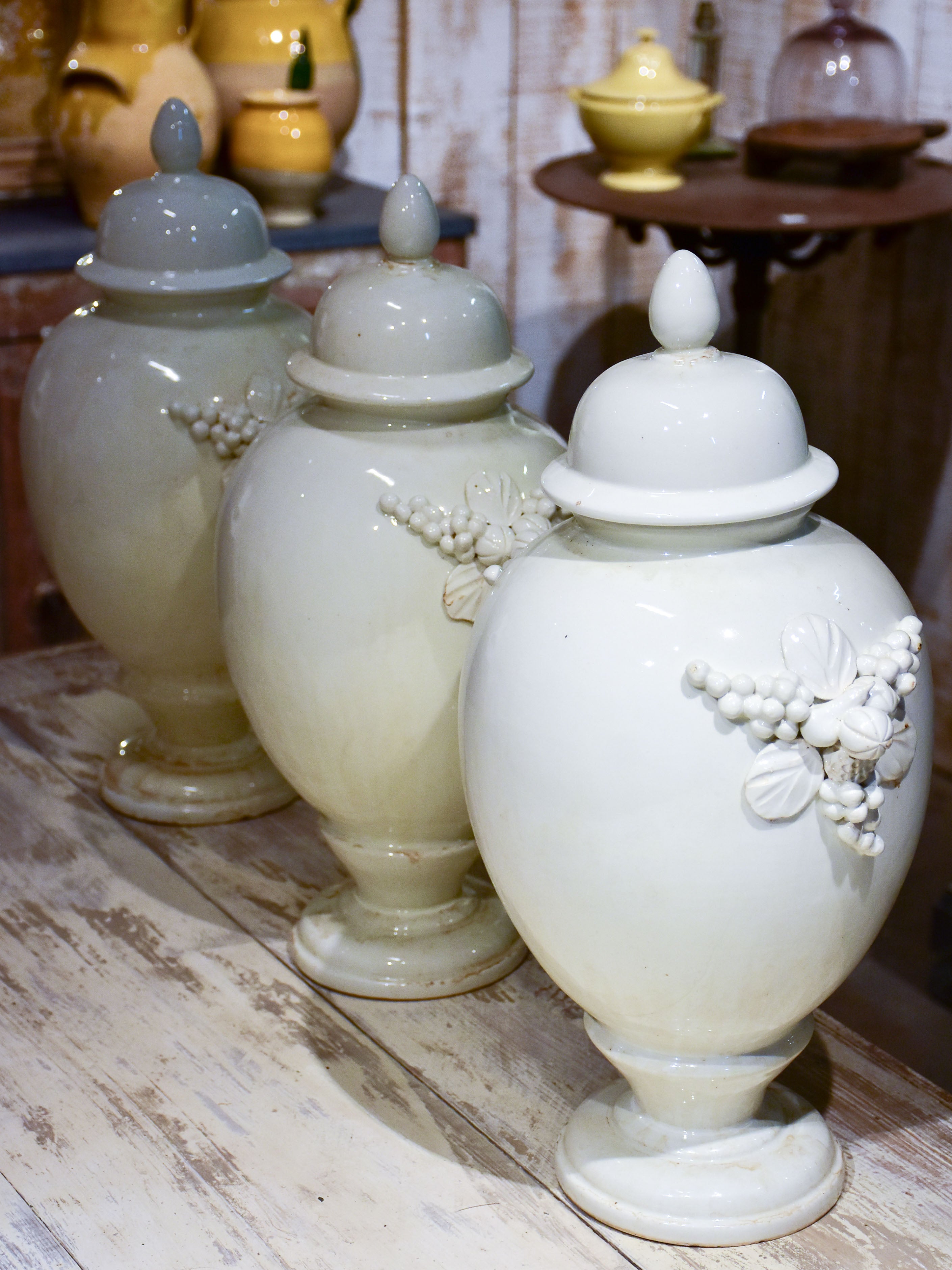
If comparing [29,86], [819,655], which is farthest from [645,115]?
[819,655]

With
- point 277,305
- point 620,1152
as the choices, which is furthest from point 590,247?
point 620,1152

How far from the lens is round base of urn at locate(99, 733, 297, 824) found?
1043mm

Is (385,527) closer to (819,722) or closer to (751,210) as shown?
(819,722)

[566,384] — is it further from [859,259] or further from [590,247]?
[859,259]

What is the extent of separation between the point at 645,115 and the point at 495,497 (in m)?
1.05

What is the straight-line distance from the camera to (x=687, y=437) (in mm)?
607

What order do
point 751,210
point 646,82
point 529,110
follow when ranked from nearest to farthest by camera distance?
point 751,210, point 646,82, point 529,110

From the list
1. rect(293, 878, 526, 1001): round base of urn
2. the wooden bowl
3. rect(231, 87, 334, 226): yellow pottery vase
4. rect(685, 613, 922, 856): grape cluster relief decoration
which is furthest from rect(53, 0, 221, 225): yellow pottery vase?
rect(685, 613, 922, 856): grape cluster relief decoration

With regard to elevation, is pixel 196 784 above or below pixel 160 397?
below

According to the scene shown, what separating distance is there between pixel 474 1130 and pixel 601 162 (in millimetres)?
1377

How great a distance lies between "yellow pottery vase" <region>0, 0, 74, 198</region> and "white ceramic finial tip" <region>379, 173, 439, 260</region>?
116cm

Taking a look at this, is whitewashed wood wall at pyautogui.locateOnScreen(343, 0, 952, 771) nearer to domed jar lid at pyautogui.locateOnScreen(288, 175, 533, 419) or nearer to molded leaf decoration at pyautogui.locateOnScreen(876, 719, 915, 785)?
domed jar lid at pyautogui.locateOnScreen(288, 175, 533, 419)

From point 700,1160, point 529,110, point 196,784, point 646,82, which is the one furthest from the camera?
Result: point 529,110

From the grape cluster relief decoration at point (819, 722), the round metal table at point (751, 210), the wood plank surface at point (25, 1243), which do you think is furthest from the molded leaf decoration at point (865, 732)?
the round metal table at point (751, 210)
